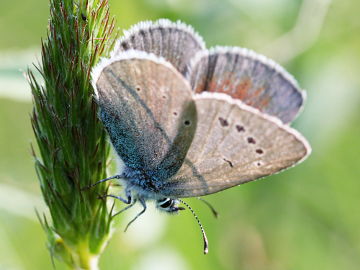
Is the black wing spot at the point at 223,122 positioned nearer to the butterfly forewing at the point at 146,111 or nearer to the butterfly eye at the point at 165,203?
the butterfly forewing at the point at 146,111

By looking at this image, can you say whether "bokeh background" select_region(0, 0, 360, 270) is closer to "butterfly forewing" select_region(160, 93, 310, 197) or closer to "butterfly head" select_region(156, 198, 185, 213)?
"butterfly head" select_region(156, 198, 185, 213)

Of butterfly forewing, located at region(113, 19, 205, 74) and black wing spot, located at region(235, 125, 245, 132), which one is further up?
butterfly forewing, located at region(113, 19, 205, 74)

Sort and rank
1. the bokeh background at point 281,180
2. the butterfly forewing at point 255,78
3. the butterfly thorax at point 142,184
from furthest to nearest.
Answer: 1. the bokeh background at point 281,180
2. the butterfly thorax at point 142,184
3. the butterfly forewing at point 255,78

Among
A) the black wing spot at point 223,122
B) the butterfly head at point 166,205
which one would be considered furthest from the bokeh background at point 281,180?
the black wing spot at point 223,122

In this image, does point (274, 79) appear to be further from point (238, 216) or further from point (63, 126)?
point (238, 216)

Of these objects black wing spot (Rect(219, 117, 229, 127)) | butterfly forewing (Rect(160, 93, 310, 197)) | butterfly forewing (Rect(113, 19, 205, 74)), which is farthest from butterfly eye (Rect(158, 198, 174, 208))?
butterfly forewing (Rect(113, 19, 205, 74))

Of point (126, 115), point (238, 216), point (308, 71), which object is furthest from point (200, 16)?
point (126, 115)

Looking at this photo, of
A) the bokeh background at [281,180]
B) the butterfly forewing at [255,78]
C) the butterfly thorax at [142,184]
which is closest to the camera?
the butterfly forewing at [255,78]

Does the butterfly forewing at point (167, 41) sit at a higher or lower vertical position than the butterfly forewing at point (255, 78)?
higher
